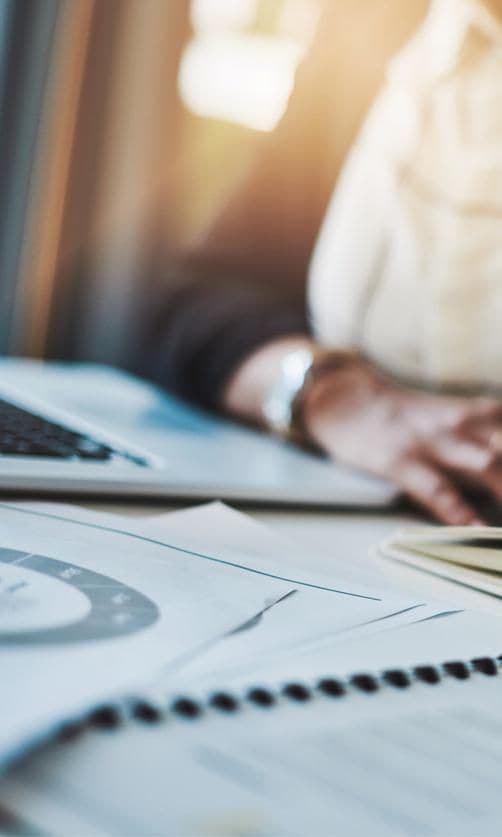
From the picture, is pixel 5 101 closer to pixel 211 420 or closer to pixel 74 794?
pixel 211 420

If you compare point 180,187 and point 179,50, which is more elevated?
point 179,50

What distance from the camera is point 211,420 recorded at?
0.88 m

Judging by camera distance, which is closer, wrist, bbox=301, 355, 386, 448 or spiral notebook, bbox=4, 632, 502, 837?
spiral notebook, bbox=4, 632, 502, 837

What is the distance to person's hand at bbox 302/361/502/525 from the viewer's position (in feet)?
2.14

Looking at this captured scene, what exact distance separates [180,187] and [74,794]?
1.64 m

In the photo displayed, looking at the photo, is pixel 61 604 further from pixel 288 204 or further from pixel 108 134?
pixel 108 134

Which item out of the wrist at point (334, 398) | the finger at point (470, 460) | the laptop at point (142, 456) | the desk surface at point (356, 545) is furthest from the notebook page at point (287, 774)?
the wrist at point (334, 398)

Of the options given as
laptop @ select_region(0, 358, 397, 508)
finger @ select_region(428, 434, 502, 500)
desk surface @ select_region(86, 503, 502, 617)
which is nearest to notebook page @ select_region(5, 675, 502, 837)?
desk surface @ select_region(86, 503, 502, 617)

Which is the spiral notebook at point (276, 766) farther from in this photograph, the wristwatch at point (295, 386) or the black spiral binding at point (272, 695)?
the wristwatch at point (295, 386)

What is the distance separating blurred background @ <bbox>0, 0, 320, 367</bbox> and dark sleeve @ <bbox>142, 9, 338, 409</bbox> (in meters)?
0.50

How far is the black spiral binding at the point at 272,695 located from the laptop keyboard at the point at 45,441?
293mm

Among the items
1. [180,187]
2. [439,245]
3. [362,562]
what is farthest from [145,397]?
[180,187]

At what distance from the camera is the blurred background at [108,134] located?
5.55ft

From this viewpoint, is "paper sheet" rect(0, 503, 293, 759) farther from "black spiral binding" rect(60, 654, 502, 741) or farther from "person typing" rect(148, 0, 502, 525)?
"person typing" rect(148, 0, 502, 525)
